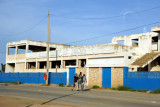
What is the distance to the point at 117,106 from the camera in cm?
1189

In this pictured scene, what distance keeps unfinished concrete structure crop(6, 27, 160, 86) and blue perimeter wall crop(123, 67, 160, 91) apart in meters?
1.35

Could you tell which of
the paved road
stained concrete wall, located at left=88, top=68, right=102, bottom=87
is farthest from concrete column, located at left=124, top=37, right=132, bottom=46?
the paved road

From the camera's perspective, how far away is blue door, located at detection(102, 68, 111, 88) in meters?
26.2

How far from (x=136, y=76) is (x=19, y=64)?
3458 centimetres

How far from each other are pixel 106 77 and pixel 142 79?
4.82 m

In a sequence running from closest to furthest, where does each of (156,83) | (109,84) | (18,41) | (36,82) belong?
(156,83)
(109,84)
(36,82)
(18,41)

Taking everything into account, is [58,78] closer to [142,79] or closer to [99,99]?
[142,79]

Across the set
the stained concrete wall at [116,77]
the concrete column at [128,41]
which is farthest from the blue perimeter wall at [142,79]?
the concrete column at [128,41]

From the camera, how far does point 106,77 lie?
26.5 metres

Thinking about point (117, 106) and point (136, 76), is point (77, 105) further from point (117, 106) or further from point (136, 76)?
point (136, 76)

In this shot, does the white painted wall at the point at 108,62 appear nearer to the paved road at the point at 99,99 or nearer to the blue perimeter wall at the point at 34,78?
the blue perimeter wall at the point at 34,78

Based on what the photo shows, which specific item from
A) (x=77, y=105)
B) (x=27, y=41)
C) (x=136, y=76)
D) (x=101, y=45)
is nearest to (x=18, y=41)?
(x=27, y=41)

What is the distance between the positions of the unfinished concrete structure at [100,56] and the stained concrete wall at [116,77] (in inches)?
4.6

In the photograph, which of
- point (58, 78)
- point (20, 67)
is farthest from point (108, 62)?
point (20, 67)
